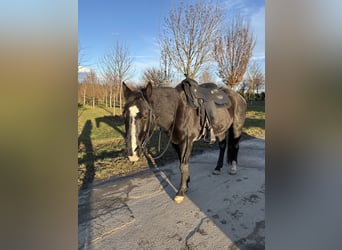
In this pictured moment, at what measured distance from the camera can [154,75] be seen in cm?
1305

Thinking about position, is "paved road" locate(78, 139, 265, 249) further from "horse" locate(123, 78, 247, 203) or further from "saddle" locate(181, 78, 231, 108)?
"saddle" locate(181, 78, 231, 108)

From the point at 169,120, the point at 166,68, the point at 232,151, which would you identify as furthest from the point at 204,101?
the point at 166,68

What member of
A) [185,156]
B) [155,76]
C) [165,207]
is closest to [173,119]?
[185,156]

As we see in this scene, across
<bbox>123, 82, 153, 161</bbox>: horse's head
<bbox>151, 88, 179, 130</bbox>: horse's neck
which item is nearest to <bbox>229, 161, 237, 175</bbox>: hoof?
<bbox>151, 88, 179, 130</bbox>: horse's neck

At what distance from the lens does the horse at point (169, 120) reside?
8.76 feet

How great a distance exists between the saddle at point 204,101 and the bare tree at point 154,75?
24.5 ft

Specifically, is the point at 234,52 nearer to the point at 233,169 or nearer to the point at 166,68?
the point at 166,68

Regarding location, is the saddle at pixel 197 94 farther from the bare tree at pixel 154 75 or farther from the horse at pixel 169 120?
the bare tree at pixel 154 75

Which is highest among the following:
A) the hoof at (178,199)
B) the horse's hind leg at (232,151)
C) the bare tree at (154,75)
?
the bare tree at (154,75)

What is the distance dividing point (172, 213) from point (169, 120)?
1329mm

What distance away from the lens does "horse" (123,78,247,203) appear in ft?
8.76

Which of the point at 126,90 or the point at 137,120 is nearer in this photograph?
the point at 137,120

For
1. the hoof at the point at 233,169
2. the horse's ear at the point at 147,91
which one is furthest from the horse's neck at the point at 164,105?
the hoof at the point at 233,169
